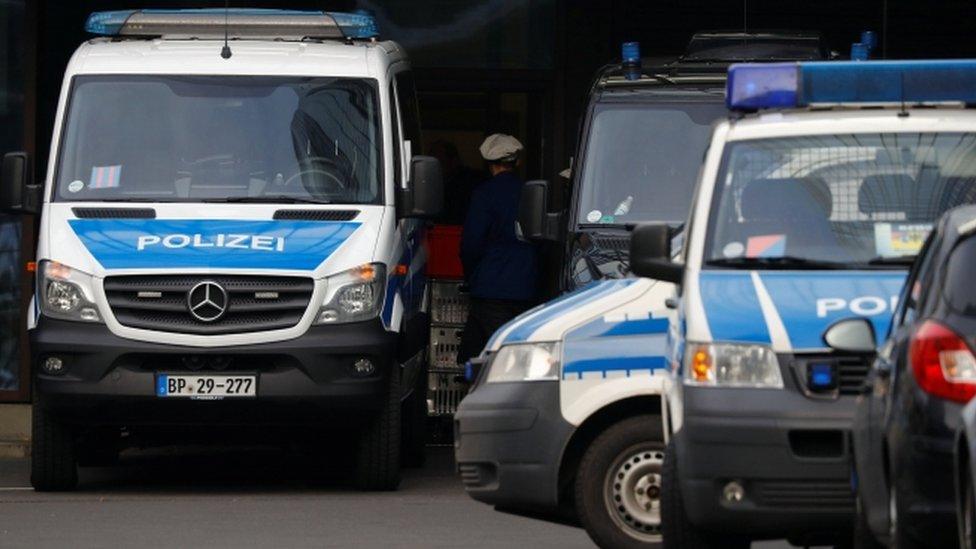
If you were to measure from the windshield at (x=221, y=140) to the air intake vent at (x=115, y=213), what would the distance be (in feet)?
0.52

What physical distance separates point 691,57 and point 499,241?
1.94 m

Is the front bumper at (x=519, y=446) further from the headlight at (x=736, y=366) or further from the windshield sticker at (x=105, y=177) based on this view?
the windshield sticker at (x=105, y=177)

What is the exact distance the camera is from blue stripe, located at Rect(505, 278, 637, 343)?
10.8m

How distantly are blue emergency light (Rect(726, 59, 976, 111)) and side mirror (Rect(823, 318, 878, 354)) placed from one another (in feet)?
6.43

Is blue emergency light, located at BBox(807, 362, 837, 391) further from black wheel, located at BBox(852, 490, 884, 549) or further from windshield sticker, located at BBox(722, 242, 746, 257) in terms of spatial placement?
windshield sticker, located at BBox(722, 242, 746, 257)

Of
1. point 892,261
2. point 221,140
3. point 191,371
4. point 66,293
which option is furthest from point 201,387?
point 892,261

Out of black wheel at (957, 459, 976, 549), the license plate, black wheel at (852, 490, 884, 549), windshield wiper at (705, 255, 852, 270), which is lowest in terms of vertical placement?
black wheel at (852, 490, 884, 549)

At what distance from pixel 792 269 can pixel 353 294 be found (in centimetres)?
510

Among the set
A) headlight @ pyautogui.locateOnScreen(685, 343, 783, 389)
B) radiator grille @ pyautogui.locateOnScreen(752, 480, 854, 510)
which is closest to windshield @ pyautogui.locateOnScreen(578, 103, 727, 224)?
headlight @ pyautogui.locateOnScreen(685, 343, 783, 389)

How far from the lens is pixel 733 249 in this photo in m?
9.45

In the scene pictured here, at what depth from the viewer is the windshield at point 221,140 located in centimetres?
1445

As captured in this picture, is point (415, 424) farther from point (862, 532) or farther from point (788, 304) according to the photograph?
point (862, 532)

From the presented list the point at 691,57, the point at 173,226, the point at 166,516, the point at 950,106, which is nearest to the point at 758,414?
the point at 950,106

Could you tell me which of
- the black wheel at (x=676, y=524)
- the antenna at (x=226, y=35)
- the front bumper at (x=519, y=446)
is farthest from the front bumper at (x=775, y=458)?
the antenna at (x=226, y=35)
